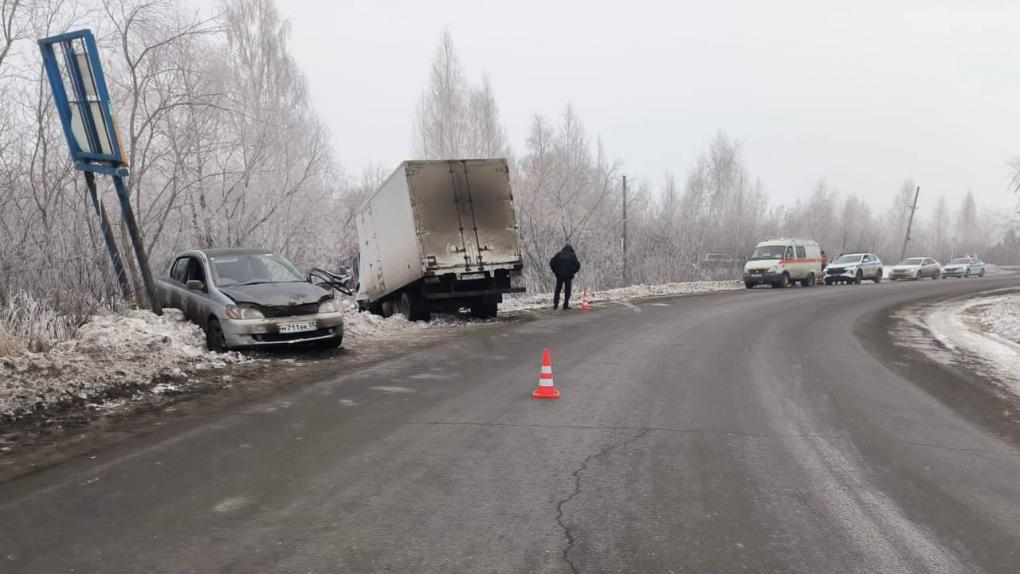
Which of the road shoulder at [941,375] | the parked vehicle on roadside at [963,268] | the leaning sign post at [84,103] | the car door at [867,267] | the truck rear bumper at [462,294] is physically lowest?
the parked vehicle on roadside at [963,268]

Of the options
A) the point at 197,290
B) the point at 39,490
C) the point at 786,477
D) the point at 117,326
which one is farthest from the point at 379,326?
the point at 786,477

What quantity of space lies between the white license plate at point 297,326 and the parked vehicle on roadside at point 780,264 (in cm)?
2364

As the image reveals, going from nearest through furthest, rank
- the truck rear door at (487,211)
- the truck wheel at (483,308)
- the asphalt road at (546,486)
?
1. the asphalt road at (546,486)
2. the truck rear door at (487,211)
3. the truck wheel at (483,308)

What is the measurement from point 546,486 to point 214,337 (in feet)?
23.4

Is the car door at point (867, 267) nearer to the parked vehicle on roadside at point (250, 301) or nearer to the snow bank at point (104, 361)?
the parked vehicle on roadside at point (250, 301)

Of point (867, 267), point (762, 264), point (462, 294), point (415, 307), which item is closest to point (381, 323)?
point (415, 307)

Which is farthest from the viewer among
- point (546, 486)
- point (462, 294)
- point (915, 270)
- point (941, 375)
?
point (915, 270)

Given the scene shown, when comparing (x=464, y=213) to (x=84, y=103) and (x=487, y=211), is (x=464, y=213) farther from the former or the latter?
(x=84, y=103)

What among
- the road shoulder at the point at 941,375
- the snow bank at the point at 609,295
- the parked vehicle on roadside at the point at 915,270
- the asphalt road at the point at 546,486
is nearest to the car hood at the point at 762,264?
the snow bank at the point at 609,295

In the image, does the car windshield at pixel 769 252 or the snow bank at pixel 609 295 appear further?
the car windshield at pixel 769 252

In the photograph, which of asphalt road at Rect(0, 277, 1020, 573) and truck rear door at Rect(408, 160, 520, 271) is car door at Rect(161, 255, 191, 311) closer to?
asphalt road at Rect(0, 277, 1020, 573)

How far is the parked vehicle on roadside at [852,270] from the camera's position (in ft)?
110

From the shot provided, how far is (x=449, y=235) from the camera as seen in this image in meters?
14.1

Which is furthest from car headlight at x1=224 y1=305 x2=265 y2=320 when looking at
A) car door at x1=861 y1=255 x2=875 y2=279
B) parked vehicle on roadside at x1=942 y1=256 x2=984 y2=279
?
parked vehicle on roadside at x1=942 y1=256 x2=984 y2=279
